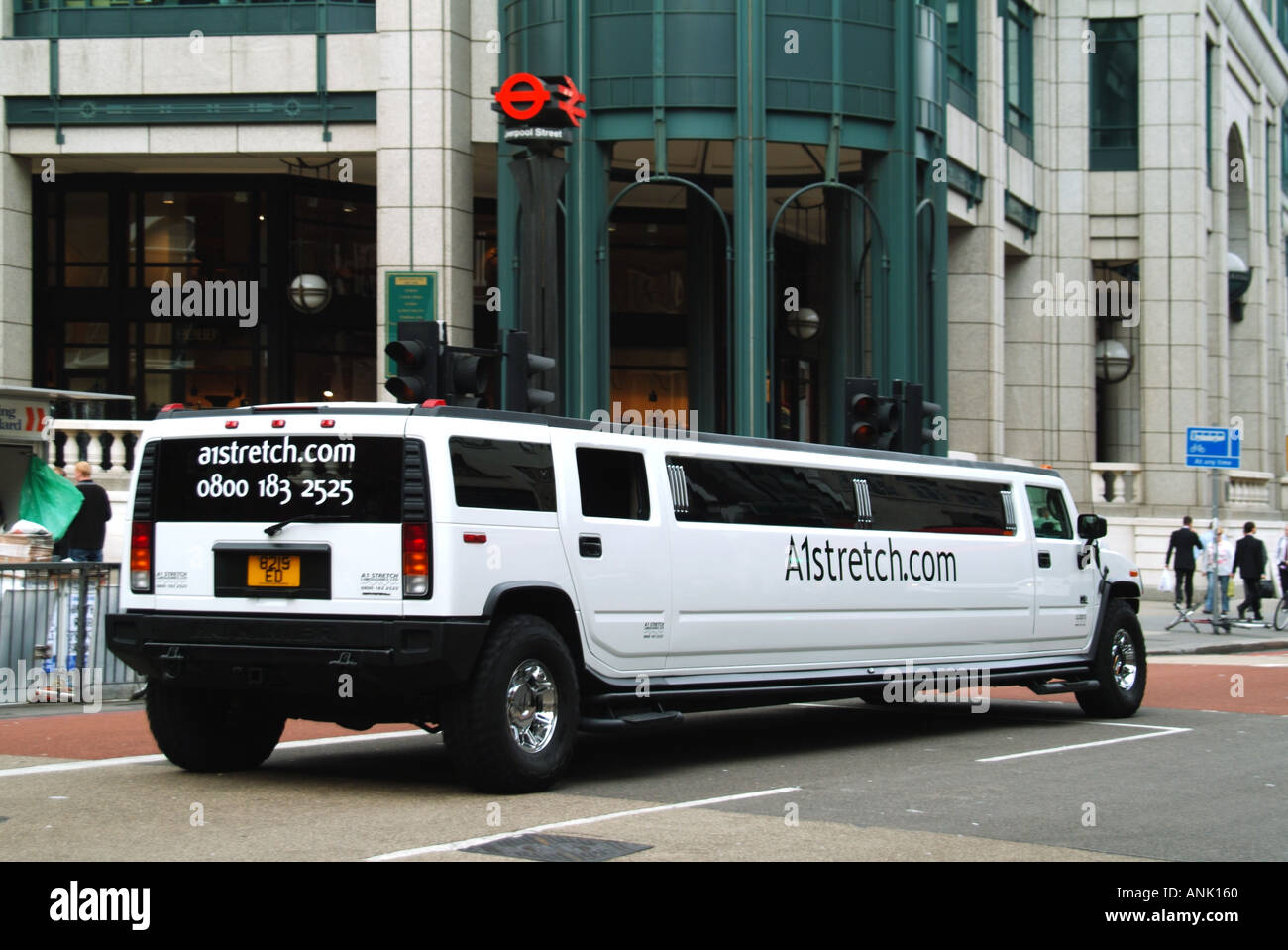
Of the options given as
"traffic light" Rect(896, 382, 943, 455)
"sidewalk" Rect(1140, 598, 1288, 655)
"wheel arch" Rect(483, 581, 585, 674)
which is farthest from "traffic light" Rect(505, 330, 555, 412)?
"sidewalk" Rect(1140, 598, 1288, 655)

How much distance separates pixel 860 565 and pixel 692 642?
1.91 metres

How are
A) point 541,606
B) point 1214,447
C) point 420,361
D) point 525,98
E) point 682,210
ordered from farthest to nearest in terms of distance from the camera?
point 682,210 → point 1214,447 → point 525,98 → point 420,361 → point 541,606

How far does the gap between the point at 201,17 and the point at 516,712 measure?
2026 centimetres

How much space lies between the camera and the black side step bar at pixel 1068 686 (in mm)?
13883

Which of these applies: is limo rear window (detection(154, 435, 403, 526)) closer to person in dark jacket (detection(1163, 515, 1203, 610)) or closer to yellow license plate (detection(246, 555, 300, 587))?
yellow license plate (detection(246, 555, 300, 587))

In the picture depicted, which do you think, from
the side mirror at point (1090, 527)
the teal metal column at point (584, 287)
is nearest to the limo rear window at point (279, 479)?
the side mirror at point (1090, 527)

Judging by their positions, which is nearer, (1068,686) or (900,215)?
(1068,686)

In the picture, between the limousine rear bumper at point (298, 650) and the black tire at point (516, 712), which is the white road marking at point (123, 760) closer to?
the limousine rear bumper at point (298, 650)

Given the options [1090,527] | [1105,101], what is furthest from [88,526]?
[1105,101]

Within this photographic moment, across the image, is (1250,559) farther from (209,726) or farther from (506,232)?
(209,726)

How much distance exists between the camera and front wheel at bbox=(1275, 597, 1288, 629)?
2869 centimetres

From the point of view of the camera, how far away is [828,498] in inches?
463

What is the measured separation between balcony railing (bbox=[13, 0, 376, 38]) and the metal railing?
14205 mm
